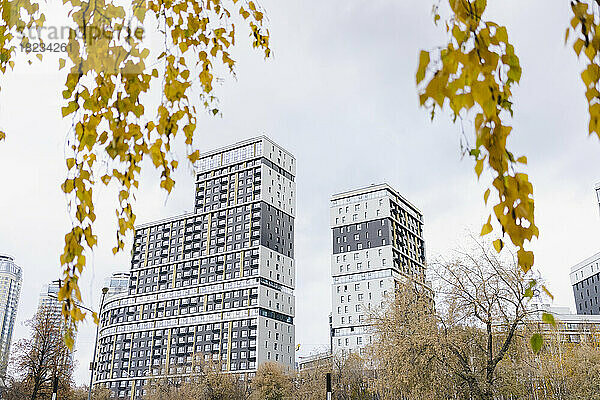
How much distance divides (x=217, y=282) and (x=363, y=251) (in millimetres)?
19836

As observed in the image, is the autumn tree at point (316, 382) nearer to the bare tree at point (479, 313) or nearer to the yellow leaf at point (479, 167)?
the bare tree at point (479, 313)

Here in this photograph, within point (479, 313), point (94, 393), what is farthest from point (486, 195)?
point (94, 393)

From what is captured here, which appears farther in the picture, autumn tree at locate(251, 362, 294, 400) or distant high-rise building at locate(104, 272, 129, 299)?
distant high-rise building at locate(104, 272, 129, 299)

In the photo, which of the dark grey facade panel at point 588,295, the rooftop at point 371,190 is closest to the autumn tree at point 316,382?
the rooftop at point 371,190

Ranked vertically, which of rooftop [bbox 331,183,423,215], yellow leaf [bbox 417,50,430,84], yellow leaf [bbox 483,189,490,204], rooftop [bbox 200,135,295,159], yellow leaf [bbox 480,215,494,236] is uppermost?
rooftop [bbox 200,135,295,159]

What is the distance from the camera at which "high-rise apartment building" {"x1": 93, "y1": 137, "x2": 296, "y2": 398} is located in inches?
2628

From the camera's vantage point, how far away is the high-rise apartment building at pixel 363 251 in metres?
67.8

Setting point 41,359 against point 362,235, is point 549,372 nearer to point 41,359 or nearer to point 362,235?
point 41,359

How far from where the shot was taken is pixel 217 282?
71062 mm

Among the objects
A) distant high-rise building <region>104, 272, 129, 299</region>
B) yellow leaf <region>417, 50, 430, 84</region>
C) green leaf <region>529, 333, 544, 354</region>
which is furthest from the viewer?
distant high-rise building <region>104, 272, 129, 299</region>

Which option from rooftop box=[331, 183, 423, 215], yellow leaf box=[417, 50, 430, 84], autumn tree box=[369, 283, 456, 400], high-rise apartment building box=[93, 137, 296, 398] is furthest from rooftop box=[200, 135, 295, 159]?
yellow leaf box=[417, 50, 430, 84]

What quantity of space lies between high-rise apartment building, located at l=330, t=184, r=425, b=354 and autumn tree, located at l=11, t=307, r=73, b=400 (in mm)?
41054

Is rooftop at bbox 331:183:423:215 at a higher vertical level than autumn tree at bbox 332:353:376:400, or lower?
higher

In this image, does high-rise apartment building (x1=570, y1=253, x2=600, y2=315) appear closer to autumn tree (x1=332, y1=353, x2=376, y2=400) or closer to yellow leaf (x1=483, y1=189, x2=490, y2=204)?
autumn tree (x1=332, y1=353, x2=376, y2=400)
